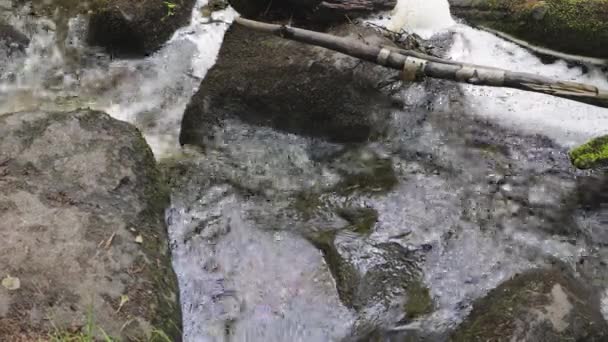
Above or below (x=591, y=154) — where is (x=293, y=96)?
below

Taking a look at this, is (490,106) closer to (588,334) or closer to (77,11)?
(588,334)

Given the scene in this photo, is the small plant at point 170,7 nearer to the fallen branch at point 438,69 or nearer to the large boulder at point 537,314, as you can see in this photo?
the fallen branch at point 438,69

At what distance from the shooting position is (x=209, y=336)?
4105mm

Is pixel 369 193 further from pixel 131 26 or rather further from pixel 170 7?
pixel 170 7

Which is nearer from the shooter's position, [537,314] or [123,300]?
[123,300]

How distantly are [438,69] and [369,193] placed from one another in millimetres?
1191

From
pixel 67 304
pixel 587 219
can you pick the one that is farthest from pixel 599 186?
pixel 67 304

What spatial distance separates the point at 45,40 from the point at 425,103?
4170mm

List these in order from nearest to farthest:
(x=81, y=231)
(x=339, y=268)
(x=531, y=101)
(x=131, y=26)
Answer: (x=81, y=231) < (x=339, y=268) < (x=531, y=101) < (x=131, y=26)

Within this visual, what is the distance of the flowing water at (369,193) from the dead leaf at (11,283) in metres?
1.10

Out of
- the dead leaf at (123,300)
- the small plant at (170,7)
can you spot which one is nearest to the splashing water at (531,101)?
the small plant at (170,7)

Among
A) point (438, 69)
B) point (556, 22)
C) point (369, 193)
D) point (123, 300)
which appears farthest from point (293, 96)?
point (556, 22)

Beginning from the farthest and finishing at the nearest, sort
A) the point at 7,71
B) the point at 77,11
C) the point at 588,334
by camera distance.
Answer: the point at 77,11 → the point at 7,71 → the point at 588,334

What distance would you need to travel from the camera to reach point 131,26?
647 centimetres
